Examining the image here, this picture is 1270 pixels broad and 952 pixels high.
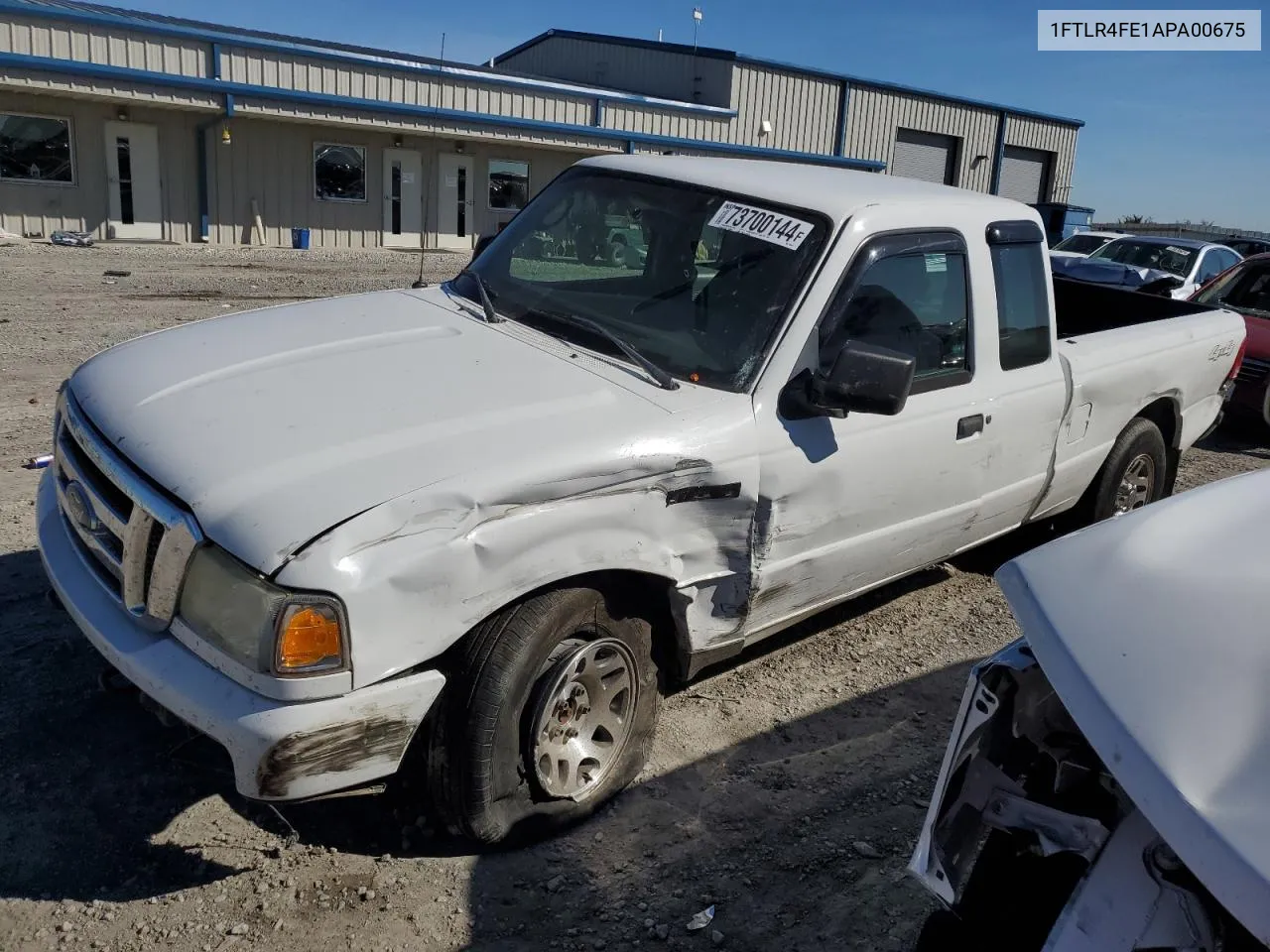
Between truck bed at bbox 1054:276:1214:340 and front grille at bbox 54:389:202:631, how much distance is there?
5.30m

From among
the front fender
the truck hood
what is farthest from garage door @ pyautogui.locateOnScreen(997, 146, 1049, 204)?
the front fender

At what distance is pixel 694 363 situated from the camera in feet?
11.7

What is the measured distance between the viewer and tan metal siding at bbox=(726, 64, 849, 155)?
30.0 meters

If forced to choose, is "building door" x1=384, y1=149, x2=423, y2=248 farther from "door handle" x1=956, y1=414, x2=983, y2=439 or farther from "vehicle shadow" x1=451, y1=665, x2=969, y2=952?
"vehicle shadow" x1=451, y1=665, x2=969, y2=952

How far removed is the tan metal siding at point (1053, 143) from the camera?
3822cm

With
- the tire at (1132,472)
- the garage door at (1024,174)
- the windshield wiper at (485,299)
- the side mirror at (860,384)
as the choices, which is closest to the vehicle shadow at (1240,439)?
the tire at (1132,472)

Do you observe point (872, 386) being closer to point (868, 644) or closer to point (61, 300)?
point (868, 644)

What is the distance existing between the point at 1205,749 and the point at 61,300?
13.2 meters

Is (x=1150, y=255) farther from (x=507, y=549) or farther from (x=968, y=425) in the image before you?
(x=507, y=549)

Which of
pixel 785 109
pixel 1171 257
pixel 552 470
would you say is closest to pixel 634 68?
pixel 785 109

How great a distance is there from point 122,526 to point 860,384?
2.20 meters

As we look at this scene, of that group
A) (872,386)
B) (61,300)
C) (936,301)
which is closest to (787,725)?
(872,386)

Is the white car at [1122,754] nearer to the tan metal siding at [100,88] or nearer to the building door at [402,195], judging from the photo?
the tan metal siding at [100,88]

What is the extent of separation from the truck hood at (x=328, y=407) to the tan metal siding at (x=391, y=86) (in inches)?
684
